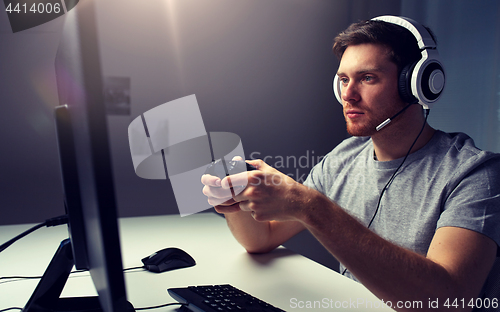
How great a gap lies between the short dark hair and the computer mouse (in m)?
0.82

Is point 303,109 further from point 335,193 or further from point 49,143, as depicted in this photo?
point 49,143

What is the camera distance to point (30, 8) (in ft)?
4.97

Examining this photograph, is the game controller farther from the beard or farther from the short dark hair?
the short dark hair

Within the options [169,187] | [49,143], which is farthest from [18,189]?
[169,187]

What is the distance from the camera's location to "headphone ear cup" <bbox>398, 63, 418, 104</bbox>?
0.96 metres

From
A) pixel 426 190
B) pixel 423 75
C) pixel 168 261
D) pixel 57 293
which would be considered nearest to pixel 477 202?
pixel 426 190

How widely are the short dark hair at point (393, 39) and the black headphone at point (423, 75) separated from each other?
0.12ft

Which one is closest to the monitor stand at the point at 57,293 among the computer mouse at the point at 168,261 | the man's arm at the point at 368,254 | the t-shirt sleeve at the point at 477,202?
the computer mouse at the point at 168,261

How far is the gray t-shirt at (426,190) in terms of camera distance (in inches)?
30.0

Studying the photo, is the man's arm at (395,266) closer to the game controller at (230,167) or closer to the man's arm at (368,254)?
the man's arm at (368,254)

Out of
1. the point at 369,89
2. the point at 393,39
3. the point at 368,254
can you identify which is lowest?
the point at 368,254

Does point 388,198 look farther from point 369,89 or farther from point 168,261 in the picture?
point 168,261

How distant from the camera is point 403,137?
1.02 metres

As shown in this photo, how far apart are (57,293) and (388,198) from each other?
2.76ft
